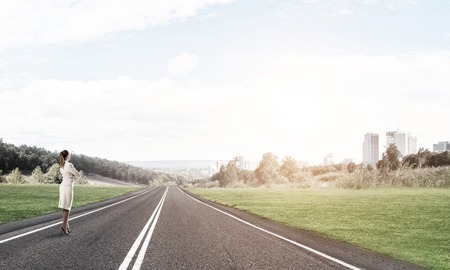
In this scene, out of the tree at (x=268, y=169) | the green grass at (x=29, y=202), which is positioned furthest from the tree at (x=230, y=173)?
the green grass at (x=29, y=202)

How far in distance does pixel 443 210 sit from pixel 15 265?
1924cm

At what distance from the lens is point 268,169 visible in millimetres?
111750

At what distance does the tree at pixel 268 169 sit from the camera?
359 ft

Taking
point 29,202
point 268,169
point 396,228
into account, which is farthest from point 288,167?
point 396,228

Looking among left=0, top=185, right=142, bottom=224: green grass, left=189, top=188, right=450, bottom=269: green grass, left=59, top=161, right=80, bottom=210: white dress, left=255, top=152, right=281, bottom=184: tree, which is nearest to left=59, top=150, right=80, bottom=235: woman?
left=59, top=161, right=80, bottom=210: white dress

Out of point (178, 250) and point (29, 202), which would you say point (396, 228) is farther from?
point (29, 202)

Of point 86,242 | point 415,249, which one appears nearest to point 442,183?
point 415,249

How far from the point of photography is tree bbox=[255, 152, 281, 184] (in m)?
110

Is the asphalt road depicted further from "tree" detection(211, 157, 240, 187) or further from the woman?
"tree" detection(211, 157, 240, 187)

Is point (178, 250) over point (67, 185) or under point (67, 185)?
under

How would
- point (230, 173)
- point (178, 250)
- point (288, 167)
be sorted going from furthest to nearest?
point (230, 173), point (288, 167), point (178, 250)

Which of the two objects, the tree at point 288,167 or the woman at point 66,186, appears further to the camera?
the tree at point 288,167

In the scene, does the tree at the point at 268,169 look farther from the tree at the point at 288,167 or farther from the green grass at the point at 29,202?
→ the green grass at the point at 29,202

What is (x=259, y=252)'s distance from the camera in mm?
9336
